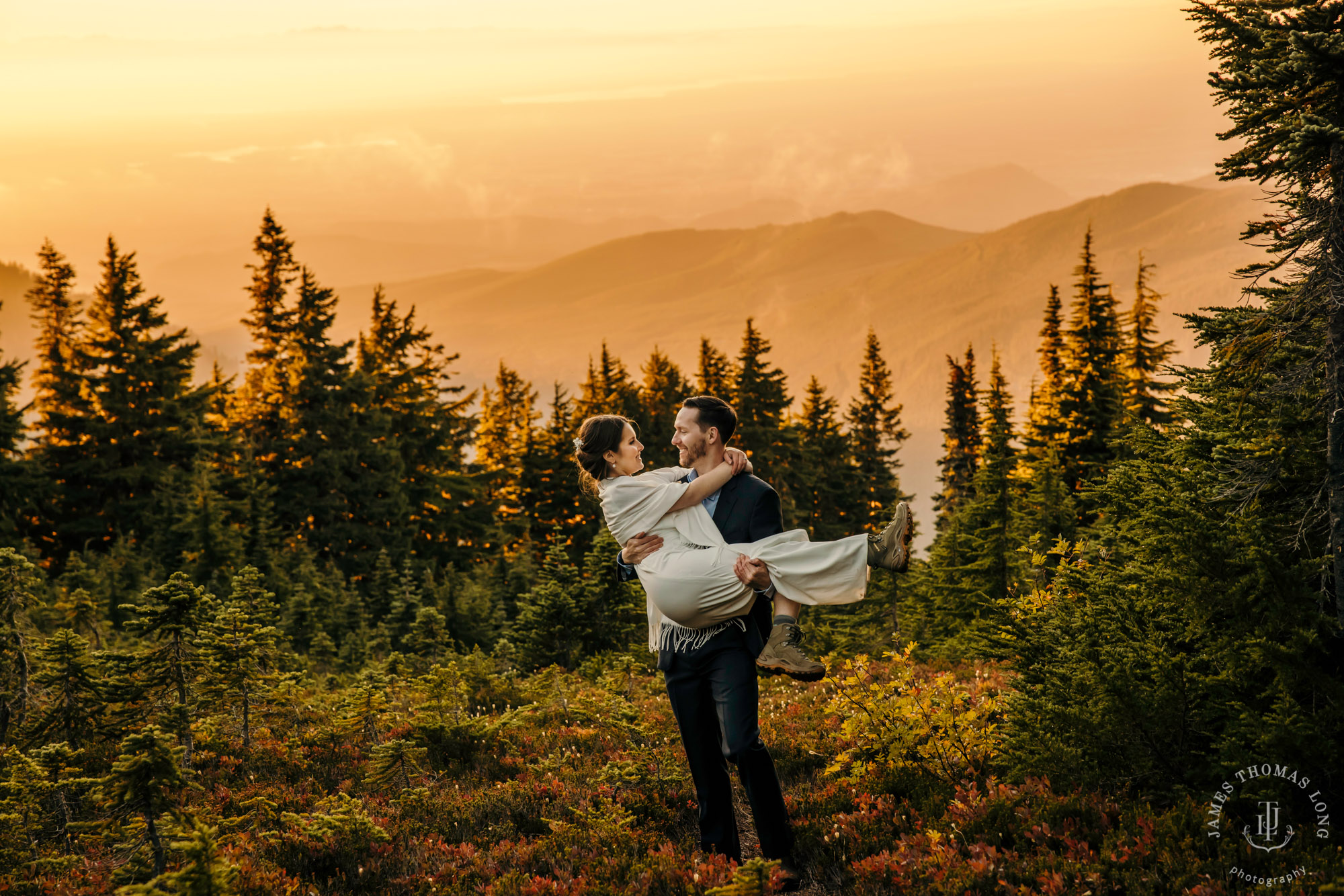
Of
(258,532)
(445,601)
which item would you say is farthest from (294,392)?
(445,601)

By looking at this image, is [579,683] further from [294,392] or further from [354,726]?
[294,392]

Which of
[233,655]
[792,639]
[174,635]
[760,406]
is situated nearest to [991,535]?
[792,639]

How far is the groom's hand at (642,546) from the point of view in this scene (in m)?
5.45

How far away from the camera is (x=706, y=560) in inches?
205

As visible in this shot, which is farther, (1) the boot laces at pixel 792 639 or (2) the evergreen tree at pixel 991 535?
(2) the evergreen tree at pixel 991 535

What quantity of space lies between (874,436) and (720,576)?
5386 centimetres

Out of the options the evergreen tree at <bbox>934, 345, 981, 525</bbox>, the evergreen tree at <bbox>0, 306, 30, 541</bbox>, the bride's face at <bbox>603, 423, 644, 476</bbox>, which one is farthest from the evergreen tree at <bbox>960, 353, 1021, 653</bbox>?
the evergreen tree at <bbox>934, 345, 981, 525</bbox>

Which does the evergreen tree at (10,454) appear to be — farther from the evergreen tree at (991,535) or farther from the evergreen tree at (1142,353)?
the evergreen tree at (1142,353)

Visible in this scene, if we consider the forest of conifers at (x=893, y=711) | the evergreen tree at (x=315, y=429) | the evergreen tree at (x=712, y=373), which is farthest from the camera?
the evergreen tree at (x=712, y=373)

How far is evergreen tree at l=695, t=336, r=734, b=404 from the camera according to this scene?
160ft

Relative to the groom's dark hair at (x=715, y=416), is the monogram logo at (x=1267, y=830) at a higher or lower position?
lower

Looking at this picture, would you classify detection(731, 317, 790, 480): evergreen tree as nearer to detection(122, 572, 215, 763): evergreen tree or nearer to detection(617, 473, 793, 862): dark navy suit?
detection(122, 572, 215, 763): evergreen tree

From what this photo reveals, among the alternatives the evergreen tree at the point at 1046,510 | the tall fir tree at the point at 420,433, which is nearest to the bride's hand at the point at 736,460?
the evergreen tree at the point at 1046,510

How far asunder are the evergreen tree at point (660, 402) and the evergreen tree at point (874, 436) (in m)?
11.6
